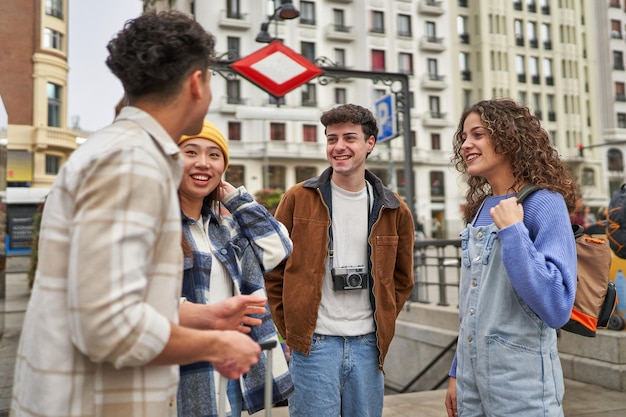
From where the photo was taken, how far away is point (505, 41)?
164 ft

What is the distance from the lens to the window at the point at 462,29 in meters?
49.2

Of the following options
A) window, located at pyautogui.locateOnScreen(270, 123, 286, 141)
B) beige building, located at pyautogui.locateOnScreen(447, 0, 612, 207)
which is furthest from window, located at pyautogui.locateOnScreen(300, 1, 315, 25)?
beige building, located at pyautogui.locateOnScreen(447, 0, 612, 207)

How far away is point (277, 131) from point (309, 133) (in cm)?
256

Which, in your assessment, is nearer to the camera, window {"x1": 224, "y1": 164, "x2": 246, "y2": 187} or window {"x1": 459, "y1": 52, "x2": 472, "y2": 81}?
window {"x1": 224, "y1": 164, "x2": 246, "y2": 187}

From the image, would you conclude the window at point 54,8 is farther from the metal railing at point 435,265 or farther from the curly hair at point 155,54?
the metal railing at point 435,265

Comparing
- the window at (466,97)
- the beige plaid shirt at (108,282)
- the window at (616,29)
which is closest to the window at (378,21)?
the window at (466,97)

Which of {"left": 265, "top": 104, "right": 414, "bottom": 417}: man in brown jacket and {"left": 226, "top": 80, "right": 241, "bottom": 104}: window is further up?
{"left": 226, "top": 80, "right": 241, "bottom": 104}: window

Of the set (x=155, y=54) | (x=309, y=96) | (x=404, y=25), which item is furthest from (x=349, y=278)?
(x=404, y=25)

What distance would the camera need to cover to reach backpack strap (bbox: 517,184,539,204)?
217 cm

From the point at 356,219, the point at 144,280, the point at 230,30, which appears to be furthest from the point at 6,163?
the point at 230,30

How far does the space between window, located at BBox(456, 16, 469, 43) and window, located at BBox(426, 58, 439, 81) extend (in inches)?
164

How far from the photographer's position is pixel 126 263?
121 centimetres

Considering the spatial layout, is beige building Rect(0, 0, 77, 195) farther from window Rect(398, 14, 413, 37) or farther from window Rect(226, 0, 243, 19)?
window Rect(398, 14, 413, 37)

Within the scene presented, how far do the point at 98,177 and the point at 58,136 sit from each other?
17.4ft
